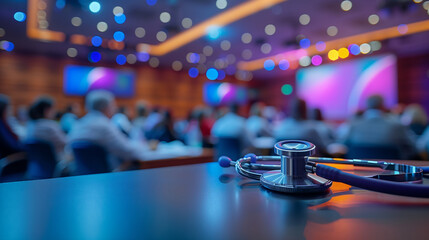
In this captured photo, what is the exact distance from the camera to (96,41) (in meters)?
7.31

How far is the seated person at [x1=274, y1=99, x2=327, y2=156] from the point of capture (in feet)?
8.97

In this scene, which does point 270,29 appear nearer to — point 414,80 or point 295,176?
point 414,80

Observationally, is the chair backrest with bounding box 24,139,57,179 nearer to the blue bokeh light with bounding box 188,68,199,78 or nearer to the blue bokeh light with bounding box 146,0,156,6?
the blue bokeh light with bounding box 146,0,156,6

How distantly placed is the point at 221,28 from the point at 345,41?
3977 millimetres

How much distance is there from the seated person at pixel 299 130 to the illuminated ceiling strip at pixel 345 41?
5283 mm

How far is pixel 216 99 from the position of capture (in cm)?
1144

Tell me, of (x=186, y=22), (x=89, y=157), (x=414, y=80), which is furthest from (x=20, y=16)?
(x=414, y=80)

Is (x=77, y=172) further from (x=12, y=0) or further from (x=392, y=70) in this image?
(x=392, y=70)

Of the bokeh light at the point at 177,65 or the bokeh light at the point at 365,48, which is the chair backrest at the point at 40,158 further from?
the bokeh light at the point at 365,48

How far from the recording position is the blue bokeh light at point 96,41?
7.14 metres

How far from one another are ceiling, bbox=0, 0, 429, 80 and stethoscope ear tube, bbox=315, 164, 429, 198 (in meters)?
4.86

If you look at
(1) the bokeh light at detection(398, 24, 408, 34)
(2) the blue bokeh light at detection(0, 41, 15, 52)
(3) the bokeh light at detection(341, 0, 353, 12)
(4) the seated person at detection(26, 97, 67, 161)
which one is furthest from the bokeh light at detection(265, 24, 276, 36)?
(2) the blue bokeh light at detection(0, 41, 15, 52)

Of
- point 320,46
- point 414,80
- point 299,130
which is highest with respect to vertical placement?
point 320,46

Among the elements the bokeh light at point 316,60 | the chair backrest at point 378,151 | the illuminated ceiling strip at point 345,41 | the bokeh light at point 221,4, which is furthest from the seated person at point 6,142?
the bokeh light at point 316,60
